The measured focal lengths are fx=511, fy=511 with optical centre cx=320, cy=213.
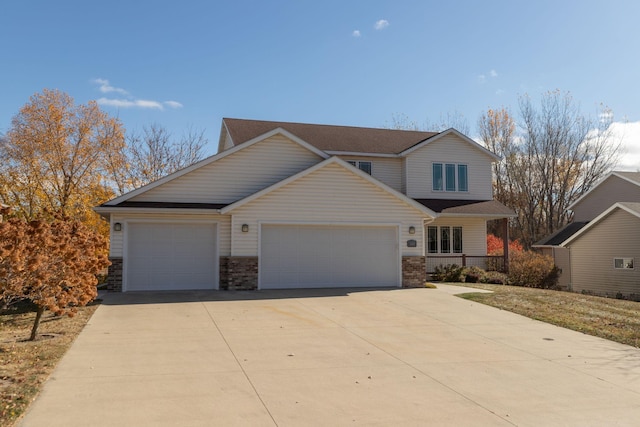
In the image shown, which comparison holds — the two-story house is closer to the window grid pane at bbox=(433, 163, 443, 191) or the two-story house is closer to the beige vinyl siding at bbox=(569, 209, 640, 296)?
the window grid pane at bbox=(433, 163, 443, 191)

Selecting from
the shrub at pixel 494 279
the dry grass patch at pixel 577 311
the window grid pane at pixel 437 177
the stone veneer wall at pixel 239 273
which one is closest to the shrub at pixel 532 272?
the shrub at pixel 494 279

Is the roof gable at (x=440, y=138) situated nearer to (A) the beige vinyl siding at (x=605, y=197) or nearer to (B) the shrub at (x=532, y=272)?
(B) the shrub at (x=532, y=272)

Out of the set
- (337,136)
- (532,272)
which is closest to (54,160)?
(337,136)

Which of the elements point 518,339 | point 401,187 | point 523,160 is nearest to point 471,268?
point 401,187

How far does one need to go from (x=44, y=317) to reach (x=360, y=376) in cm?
802

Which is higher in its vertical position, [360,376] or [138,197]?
[138,197]

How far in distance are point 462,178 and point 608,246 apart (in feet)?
28.4

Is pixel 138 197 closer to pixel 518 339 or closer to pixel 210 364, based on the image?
pixel 210 364

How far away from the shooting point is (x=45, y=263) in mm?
8664

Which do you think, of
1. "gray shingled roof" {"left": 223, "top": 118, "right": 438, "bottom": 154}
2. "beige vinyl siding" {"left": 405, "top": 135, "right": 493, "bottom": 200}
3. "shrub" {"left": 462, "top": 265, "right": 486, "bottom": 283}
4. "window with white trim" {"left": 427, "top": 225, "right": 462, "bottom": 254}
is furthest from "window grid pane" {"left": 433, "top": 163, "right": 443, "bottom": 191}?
"shrub" {"left": 462, "top": 265, "right": 486, "bottom": 283}

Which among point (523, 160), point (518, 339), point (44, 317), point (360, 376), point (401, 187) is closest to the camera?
point (360, 376)

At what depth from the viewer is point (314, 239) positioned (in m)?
17.4

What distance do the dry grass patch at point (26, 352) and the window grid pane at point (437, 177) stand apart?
16653 millimetres

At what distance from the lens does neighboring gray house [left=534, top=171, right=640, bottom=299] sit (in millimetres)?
24812
